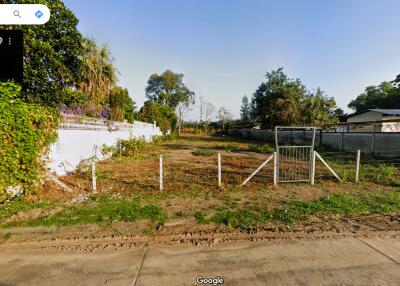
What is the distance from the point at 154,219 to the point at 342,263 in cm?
297

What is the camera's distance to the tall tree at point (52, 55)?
6992 millimetres

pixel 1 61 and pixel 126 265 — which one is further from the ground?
pixel 1 61

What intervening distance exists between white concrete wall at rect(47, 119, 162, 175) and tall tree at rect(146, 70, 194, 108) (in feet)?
128

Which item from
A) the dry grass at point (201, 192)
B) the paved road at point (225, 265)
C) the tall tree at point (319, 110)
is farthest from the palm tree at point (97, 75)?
the tall tree at point (319, 110)

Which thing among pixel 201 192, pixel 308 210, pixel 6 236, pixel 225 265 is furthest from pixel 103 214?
pixel 308 210

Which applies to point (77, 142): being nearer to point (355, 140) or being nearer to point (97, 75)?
point (97, 75)

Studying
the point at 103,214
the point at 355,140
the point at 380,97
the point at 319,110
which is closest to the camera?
the point at 103,214

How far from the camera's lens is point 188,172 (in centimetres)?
800

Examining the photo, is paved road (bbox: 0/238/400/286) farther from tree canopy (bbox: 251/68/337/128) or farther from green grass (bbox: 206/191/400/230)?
tree canopy (bbox: 251/68/337/128)

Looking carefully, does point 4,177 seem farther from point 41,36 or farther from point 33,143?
point 41,36

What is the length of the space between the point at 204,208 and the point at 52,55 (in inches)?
290

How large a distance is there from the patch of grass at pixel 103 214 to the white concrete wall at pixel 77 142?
7.93ft

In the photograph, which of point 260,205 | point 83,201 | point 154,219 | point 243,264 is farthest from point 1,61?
point 260,205

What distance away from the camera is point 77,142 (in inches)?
316
